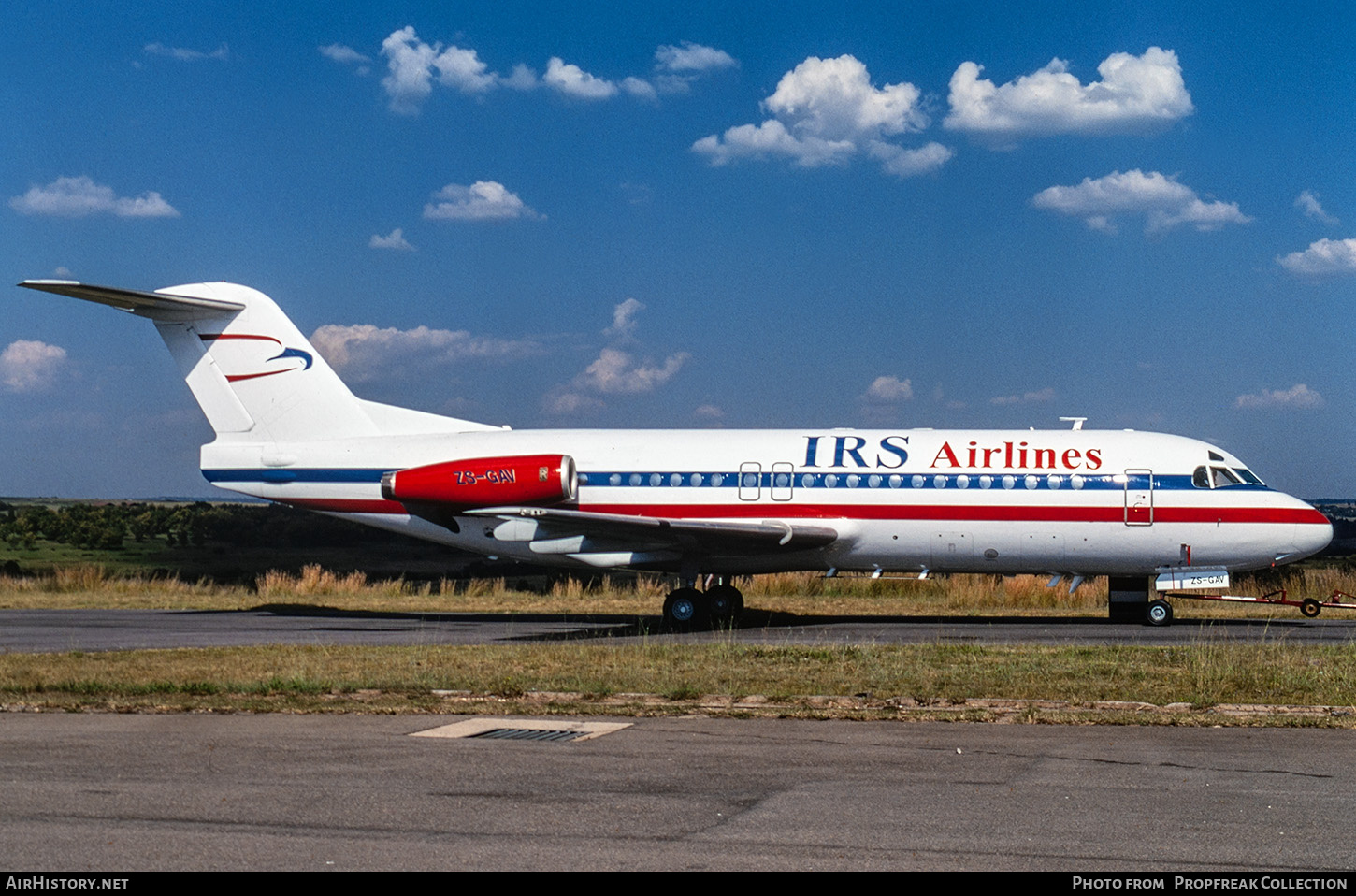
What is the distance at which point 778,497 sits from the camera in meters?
26.2

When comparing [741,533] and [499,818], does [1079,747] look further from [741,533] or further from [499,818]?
[741,533]

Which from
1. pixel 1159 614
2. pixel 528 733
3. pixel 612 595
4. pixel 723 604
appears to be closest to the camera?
pixel 528 733

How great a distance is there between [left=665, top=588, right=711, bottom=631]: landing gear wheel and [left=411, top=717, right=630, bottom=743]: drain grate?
12369 mm

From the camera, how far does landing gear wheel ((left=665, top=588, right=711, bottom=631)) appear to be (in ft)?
83.8

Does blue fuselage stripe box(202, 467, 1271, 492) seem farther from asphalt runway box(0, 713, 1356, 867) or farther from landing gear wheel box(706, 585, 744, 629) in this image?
asphalt runway box(0, 713, 1356, 867)

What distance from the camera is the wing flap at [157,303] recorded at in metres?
26.5

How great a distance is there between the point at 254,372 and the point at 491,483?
6316mm

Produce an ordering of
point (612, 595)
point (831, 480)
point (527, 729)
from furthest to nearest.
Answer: point (612, 595) → point (831, 480) → point (527, 729)

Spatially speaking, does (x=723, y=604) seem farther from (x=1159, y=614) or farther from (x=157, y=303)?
(x=157, y=303)

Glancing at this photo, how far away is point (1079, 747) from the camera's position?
37.7ft

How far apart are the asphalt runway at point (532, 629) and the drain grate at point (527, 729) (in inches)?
327

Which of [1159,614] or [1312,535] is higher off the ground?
[1312,535]

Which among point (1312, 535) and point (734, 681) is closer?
point (734, 681)

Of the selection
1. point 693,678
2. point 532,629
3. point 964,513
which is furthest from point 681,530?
point 693,678
